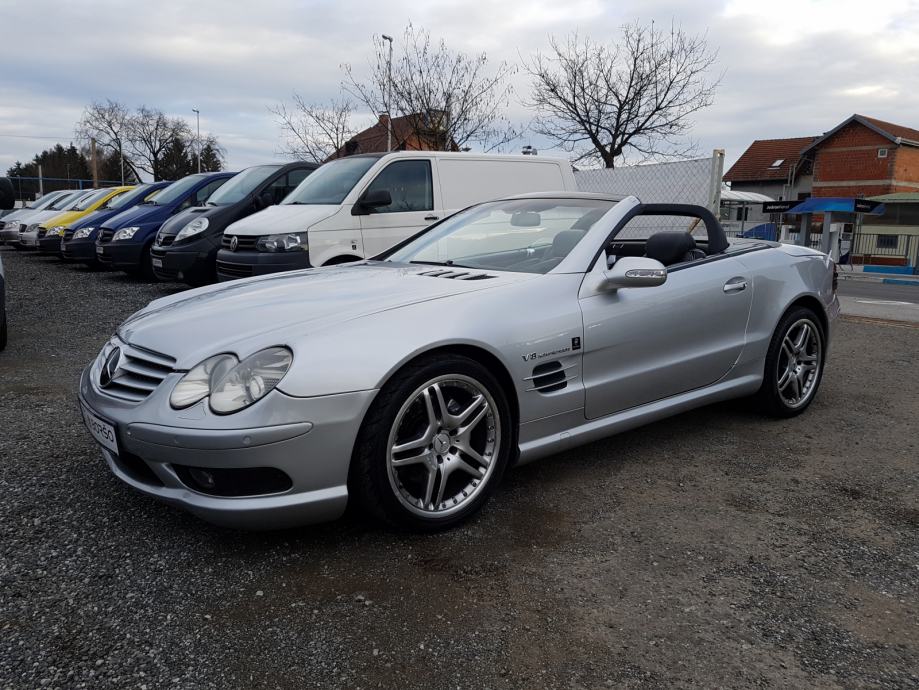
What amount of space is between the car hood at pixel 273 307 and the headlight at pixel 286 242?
3.84 metres

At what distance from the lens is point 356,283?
338cm

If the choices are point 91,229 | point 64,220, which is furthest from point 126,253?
point 64,220

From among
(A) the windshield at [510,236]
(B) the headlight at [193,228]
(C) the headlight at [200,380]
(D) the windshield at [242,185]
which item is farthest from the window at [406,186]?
(C) the headlight at [200,380]

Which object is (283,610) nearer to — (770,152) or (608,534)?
(608,534)

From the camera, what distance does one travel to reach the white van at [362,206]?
24.8 ft

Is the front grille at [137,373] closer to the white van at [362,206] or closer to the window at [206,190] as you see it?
the white van at [362,206]

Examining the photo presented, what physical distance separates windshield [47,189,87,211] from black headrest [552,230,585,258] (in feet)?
56.4

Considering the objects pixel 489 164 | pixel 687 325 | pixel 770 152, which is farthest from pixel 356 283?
pixel 770 152

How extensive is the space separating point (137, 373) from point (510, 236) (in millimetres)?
1972

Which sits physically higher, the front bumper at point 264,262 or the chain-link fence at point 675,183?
the chain-link fence at point 675,183

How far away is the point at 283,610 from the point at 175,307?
1.50 metres

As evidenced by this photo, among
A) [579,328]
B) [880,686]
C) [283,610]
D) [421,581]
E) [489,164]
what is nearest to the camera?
[880,686]

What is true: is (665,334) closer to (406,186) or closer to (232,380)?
(232,380)

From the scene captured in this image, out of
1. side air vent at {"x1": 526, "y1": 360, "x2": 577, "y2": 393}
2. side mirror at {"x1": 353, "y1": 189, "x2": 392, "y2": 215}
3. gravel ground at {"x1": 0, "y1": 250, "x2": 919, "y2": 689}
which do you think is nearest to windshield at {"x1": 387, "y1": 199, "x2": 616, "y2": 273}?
side air vent at {"x1": 526, "y1": 360, "x2": 577, "y2": 393}
